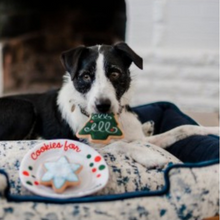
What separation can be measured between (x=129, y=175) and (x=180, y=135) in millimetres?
596

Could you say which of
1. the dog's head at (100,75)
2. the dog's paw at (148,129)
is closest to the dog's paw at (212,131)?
the dog's paw at (148,129)

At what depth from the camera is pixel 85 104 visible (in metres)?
1.90

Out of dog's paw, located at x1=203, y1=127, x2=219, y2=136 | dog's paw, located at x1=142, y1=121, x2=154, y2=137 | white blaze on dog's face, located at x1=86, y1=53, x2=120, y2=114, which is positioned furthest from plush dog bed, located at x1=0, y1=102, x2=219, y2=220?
dog's paw, located at x1=142, y1=121, x2=154, y2=137

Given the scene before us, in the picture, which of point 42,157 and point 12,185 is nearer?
point 12,185

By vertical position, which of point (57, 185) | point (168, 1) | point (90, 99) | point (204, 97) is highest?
point (168, 1)

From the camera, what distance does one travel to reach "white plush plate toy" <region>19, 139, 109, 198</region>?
54.0 inches

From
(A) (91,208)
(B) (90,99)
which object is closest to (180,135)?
(B) (90,99)

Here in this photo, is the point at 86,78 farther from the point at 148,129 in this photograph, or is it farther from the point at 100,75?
the point at 148,129

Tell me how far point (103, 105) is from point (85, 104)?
0.65ft

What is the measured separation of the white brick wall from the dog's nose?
145cm

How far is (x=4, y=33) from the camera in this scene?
12.3 feet

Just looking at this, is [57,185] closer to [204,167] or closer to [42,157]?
[42,157]

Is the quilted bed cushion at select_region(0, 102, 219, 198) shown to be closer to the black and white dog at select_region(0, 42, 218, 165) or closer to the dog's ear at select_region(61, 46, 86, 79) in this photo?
the black and white dog at select_region(0, 42, 218, 165)

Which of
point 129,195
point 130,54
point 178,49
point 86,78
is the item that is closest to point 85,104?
point 86,78
